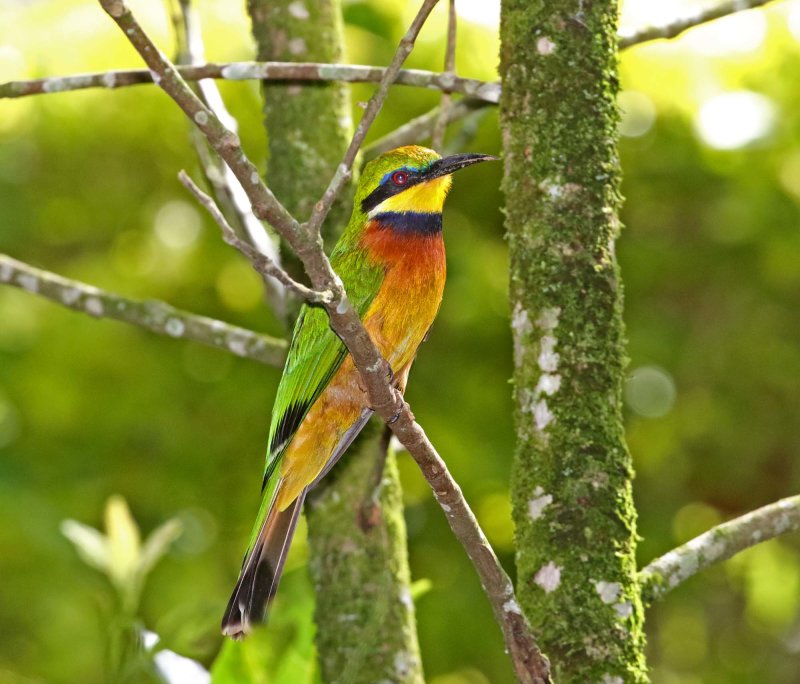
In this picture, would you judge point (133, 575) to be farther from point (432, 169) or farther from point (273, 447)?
point (432, 169)

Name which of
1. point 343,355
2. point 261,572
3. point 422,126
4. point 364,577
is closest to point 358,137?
point 343,355

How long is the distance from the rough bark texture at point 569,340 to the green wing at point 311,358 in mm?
784

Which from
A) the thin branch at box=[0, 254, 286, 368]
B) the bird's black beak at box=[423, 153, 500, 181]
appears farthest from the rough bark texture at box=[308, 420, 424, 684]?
the bird's black beak at box=[423, 153, 500, 181]

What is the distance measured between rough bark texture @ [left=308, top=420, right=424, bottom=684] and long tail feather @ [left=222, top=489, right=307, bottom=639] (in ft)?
0.60

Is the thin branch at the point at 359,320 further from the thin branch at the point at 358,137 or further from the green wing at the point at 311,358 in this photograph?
the green wing at the point at 311,358

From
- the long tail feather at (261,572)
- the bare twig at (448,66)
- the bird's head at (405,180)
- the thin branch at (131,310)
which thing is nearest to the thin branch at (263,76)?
the bare twig at (448,66)

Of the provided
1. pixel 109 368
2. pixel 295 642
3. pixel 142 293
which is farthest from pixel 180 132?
pixel 295 642

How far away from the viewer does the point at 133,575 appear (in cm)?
302

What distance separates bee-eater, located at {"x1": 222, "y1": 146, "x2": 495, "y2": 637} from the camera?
360 cm

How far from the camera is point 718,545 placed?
273 centimetres

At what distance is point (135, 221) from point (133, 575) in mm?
2685

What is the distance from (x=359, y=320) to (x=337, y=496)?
148 cm

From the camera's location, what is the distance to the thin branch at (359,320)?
212 cm

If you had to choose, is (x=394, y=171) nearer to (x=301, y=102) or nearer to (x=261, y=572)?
(x=301, y=102)
